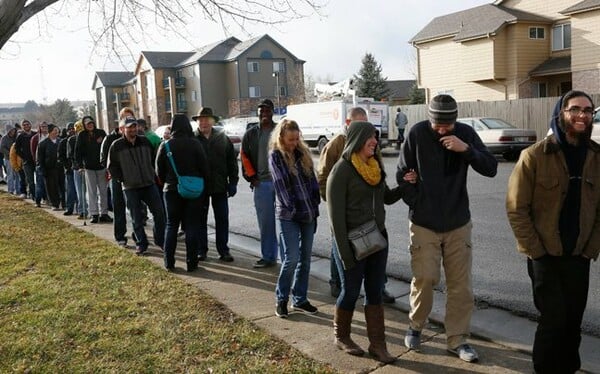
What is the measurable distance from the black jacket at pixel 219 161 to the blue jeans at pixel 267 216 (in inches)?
26.1

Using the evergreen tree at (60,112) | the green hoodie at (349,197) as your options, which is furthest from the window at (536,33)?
the evergreen tree at (60,112)

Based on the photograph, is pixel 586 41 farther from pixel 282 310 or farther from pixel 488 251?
pixel 282 310

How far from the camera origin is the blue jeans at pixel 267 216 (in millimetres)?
6918

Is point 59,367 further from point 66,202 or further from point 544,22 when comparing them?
point 544,22

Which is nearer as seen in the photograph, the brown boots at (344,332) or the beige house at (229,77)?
the brown boots at (344,332)

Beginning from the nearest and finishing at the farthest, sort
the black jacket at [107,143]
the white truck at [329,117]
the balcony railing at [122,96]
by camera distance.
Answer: the black jacket at [107,143] < the white truck at [329,117] < the balcony railing at [122,96]

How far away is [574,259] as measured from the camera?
3.53 m

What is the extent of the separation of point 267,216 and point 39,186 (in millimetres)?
8503

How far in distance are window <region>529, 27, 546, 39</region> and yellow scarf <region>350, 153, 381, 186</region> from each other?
99.6ft

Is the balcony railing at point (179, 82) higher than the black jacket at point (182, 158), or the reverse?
the balcony railing at point (179, 82)

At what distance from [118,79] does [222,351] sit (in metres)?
83.7

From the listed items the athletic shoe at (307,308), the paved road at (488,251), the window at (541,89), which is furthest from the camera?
the window at (541,89)

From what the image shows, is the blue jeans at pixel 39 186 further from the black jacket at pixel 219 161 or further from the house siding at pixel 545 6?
the house siding at pixel 545 6

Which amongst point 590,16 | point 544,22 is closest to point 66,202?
point 590,16
